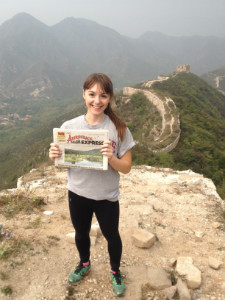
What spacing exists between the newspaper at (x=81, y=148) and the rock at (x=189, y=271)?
200cm

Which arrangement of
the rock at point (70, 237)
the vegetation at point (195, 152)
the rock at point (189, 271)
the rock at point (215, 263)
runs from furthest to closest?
the vegetation at point (195, 152)
the rock at point (70, 237)
the rock at point (215, 263)
the rock at point (189, 271)

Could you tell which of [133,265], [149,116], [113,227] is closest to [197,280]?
[133,265]

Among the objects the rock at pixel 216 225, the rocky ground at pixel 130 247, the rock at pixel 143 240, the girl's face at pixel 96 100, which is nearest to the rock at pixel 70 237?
the rocky ground at pixel 130 247

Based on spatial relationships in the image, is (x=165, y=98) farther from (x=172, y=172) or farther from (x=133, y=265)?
(x=133, y=265)

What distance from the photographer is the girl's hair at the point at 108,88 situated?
2.41 metres

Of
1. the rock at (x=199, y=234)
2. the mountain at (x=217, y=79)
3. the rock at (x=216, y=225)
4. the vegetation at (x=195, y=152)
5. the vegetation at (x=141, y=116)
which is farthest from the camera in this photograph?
the mountain at (x=217, y=79)

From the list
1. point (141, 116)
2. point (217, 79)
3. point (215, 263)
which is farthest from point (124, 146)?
point (217, 79)

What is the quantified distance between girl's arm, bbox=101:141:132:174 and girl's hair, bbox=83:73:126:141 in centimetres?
21

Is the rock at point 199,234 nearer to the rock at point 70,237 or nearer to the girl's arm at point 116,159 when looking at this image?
the rock at point 70,237

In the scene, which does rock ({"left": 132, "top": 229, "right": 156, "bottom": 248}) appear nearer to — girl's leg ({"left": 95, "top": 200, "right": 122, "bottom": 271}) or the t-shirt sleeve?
girl's leg ({"left": 95, "top": 200, "right": 122, "bottom": 271})

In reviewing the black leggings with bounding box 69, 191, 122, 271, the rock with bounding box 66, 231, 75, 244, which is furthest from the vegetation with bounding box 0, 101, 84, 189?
the black leggings with bounding box 69, 191, 122, 271

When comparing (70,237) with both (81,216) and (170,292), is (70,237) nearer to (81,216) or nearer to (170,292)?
(81,216)

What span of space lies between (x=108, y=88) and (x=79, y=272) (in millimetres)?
2223

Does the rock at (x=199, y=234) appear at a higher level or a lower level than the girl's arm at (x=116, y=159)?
lower
